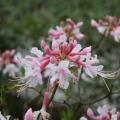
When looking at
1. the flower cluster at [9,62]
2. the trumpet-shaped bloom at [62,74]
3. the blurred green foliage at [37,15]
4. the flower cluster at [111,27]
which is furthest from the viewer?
the blurred green foliage at [37,15]

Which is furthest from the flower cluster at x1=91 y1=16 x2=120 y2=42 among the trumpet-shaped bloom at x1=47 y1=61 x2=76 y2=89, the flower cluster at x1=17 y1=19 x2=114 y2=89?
the trumpet-shaped bloom at x1=47 y1=61 x2=76 y2=89

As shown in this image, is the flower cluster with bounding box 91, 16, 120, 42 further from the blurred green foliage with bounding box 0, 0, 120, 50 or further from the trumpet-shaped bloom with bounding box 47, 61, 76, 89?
the blurred green foliage with bounding box 0, 0, 120, 50

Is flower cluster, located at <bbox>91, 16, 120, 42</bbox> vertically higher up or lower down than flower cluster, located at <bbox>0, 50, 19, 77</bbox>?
higher up

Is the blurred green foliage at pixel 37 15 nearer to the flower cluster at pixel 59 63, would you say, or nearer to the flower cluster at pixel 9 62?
the flower cluster at pixel 9 62

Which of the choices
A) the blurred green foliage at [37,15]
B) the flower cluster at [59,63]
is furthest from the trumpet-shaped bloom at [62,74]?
the blurred green foliage at [37,15]

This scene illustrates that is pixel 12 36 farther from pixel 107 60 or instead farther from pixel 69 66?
pixel 69 66

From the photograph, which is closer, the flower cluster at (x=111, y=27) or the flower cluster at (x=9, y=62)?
the flower cluster at (x=111, y=27)

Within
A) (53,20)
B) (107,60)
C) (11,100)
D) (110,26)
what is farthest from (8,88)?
(53,20)

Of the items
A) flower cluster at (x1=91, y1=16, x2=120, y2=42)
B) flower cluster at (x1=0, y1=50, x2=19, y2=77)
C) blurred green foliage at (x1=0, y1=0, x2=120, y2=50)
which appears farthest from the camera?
blurred green foliage at (x1=0, y1=0, x2=120, y2=50)

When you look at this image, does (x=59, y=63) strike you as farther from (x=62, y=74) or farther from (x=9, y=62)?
(x=9, y=62)

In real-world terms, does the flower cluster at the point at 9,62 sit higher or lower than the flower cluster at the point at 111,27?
lower

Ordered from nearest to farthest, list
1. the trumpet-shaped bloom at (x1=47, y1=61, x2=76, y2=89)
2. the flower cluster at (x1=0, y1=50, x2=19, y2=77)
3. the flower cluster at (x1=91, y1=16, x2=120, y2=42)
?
the trumpet-shaped bloom at (x1=47, y1=61, x2=76, y2=89)
the flower cluster at (x1=91, y1=16, x2=120, y2=42)
the flower cluster at (x1=0, y1=50, x2=19, y2=77)
